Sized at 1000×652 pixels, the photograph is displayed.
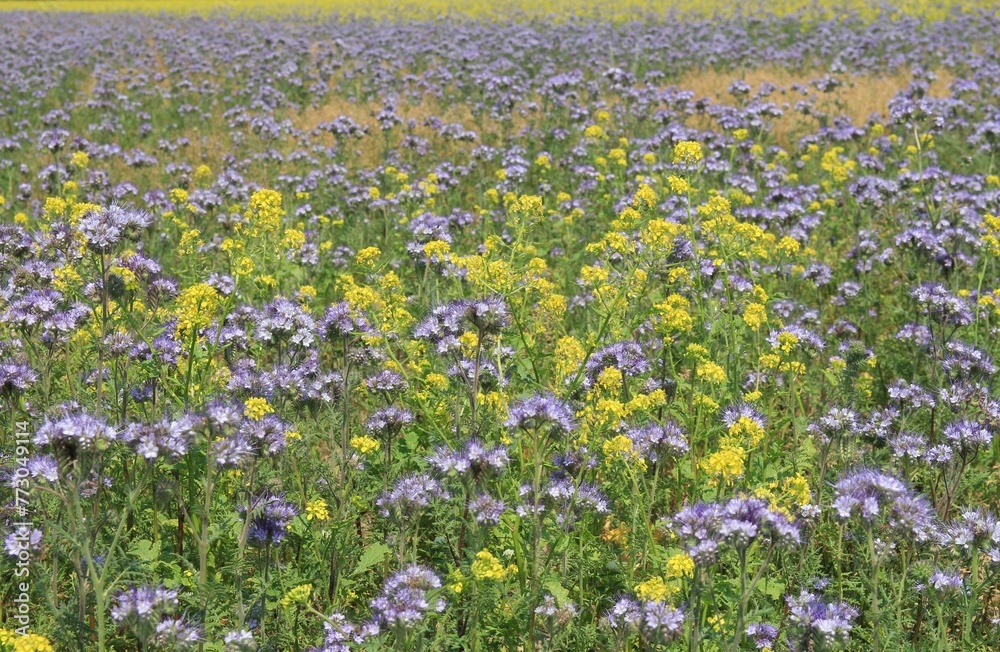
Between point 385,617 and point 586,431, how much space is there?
4.11ft

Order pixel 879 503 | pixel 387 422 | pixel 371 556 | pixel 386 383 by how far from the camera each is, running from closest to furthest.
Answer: pixel 879 503, pixel 371 556, pixel 387 422, pixel 386 383

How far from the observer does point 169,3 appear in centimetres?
4753

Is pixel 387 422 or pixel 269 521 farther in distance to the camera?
pixel 387 422

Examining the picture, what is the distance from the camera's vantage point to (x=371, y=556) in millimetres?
3652

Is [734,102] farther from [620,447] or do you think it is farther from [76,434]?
[76,434]

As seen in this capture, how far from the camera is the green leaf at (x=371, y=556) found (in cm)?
362

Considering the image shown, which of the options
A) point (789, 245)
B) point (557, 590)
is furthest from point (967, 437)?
point (789, 245)

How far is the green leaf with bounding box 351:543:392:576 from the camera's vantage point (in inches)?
143

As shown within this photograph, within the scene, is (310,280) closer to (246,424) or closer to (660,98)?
(246,424)

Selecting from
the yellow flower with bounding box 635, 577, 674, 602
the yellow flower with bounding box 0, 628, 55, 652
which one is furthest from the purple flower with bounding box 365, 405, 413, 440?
the yellow flower with bounding box 0, 628, 55, 652

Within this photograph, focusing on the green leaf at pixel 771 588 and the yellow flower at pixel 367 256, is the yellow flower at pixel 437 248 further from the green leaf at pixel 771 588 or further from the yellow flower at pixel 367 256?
the green leaf at pixel 771 588

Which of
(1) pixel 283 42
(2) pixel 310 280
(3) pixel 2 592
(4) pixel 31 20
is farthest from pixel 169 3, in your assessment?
(3) pixel 2 592

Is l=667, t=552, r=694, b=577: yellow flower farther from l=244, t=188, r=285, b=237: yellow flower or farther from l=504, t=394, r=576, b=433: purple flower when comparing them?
l=244, t=188, r=285, b=237: yellow flower

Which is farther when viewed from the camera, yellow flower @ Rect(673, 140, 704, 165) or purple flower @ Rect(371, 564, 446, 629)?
yellow flower @ Rect(673, 140, 704, 165)
